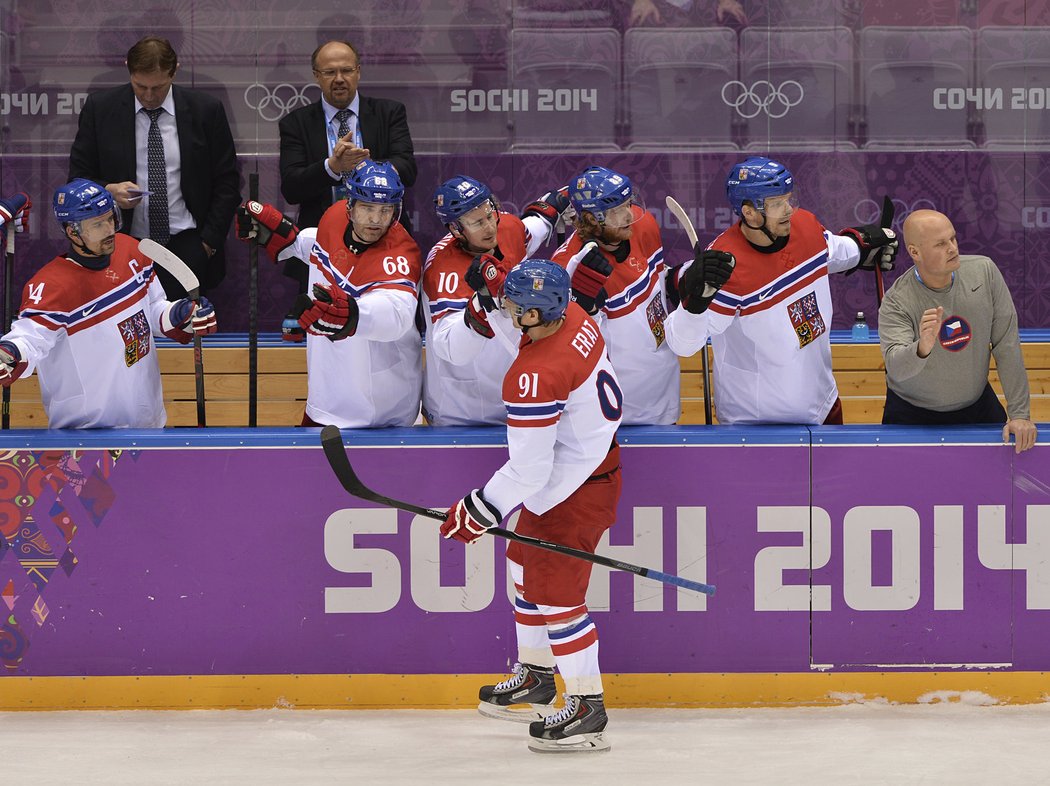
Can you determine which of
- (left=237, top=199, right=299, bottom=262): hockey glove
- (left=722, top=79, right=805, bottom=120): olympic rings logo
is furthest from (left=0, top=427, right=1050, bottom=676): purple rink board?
(left=722, top=79, right=805, bottom=120): olympic rings logo

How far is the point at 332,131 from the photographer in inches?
264

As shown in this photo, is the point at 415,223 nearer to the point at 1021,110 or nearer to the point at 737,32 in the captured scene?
the point at 737,32

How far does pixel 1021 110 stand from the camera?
25.7 ft

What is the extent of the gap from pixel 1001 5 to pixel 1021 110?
550 millimetres

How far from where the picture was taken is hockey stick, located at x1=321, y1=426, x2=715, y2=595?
4480 millimetres

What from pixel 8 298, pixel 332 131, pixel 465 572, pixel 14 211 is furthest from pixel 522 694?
pixel 332 131

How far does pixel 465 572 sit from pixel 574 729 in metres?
0.67

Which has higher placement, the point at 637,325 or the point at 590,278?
the point at 590,278

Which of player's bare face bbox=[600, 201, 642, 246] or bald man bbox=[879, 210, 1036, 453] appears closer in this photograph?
bald man bbox=[879, 210, 1036, 453]

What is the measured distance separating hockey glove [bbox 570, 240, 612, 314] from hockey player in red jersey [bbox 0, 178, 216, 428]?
144 cm

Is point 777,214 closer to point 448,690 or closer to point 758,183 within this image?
point 758,183

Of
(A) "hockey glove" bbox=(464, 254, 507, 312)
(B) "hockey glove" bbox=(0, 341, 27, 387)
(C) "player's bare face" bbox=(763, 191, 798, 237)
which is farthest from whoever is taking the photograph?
(C) "player's bare face" bbox=(763, 191, 798, 237)

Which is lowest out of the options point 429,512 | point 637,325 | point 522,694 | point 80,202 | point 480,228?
point 522,694

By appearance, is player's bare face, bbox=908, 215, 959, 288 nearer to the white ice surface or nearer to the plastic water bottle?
the white ice surface
